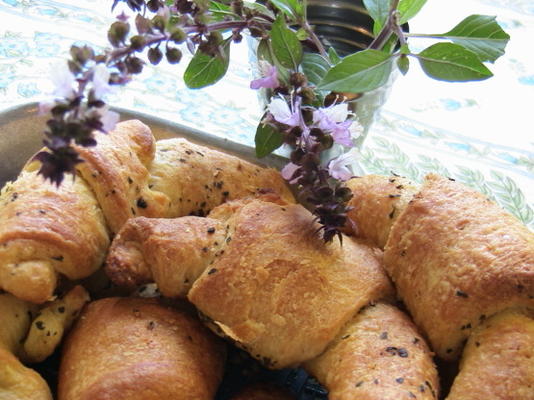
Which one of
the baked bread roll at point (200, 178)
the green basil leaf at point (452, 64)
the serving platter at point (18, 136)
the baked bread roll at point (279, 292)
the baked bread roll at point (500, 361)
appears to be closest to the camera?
the baked bread roll at point (500, 361)

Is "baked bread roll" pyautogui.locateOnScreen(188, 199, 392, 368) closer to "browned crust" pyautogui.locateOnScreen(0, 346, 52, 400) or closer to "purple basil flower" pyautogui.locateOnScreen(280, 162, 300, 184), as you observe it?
"purple basil flower" pyautogui.locateOnScreen(280, 162, 300, 184)

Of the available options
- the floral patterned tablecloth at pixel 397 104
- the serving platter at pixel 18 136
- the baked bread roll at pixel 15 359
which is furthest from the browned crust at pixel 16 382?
the floral patterned tablecloth at pixel 397 104

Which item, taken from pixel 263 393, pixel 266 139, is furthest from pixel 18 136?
pixel 263 393

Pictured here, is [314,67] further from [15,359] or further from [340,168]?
[15,359]

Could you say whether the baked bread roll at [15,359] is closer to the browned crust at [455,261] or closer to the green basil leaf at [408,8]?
the browned crust at [455,261]

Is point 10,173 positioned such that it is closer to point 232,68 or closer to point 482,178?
point 232,68

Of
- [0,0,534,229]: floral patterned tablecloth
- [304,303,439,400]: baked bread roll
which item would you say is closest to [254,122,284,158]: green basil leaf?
[304,303,439,400]: baked bread roll
